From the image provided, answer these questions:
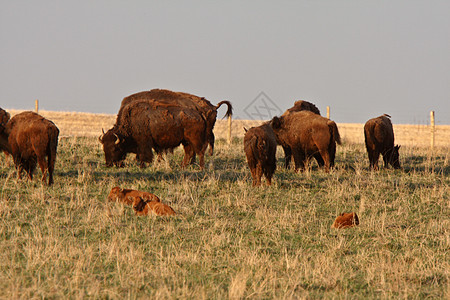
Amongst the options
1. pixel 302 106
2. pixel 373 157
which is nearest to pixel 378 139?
pixel 373 157

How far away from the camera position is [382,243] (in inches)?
287

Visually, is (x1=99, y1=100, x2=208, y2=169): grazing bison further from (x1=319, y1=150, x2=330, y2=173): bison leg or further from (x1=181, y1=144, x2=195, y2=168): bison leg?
(x1=319, y1=150, x2=330, y2=173): bison leg

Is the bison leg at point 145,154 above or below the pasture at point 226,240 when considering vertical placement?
above

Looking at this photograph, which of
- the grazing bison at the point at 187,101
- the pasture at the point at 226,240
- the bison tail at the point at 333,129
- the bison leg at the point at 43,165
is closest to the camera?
the pasture at the point at 226,240

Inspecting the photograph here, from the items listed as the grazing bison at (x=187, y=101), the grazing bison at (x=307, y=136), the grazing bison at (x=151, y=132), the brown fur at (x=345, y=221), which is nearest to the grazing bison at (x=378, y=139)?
the grazing bison at (x=307, y=136)

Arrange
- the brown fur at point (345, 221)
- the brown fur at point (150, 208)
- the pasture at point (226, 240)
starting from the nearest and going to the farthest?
the pasture at point (226, 240) → the brown fur at point (345, 221) → the brown fur at point (150, 208)

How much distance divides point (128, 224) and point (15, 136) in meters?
4.24

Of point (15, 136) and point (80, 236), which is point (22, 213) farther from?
point (15, 136)

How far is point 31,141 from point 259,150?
4.23m

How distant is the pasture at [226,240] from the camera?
551 cm

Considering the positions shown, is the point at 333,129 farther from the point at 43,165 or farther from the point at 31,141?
the point at 31,141

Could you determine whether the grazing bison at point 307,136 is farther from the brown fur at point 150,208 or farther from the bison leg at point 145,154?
the brown fur at point 150,208

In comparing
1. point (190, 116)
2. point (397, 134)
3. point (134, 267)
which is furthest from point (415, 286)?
point (397, 134)

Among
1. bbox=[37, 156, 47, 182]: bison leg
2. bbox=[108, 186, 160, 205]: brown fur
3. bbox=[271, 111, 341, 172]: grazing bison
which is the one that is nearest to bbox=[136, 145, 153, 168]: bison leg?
bbox=[271, 111, 341, 172]: grazing bison
